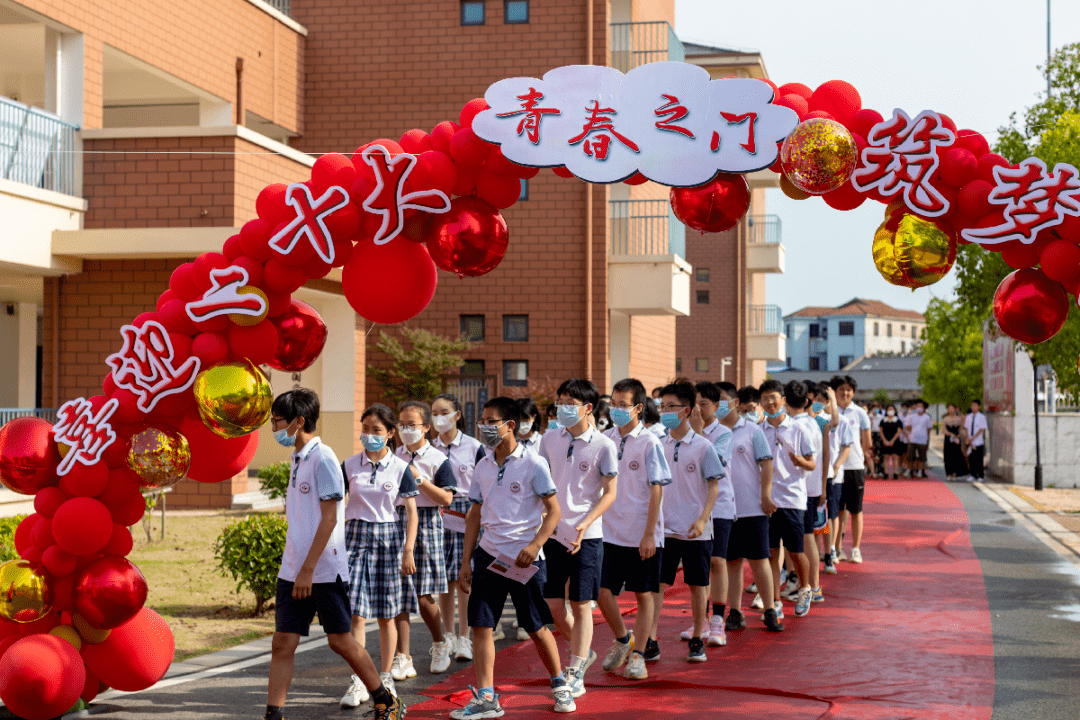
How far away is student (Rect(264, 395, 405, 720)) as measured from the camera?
5777mm

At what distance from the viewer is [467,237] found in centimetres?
602

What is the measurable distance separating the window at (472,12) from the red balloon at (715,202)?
16.9m

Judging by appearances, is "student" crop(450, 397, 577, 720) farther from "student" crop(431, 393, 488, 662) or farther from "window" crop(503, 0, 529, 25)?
"window" crop(503, 0, 529, 25)

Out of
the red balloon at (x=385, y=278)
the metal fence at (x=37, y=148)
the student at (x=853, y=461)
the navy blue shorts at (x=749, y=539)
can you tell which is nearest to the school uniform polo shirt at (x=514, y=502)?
the red balloon at (x=385, y=278)

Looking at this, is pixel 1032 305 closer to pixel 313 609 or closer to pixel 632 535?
pixel 632 535

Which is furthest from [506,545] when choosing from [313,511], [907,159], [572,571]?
[907,159]

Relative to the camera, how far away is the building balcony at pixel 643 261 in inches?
872

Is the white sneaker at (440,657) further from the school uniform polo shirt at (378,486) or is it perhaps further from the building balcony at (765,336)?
the building balcony at (765,336)

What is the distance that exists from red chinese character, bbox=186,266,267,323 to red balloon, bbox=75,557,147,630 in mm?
1382

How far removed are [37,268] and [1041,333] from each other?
43.7 ft

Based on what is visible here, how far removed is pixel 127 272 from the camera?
15625 millimetres

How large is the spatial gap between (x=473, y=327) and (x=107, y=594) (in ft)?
57.1

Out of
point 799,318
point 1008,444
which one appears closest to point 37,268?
point 1008,444

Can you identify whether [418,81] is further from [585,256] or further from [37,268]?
[37,268]
